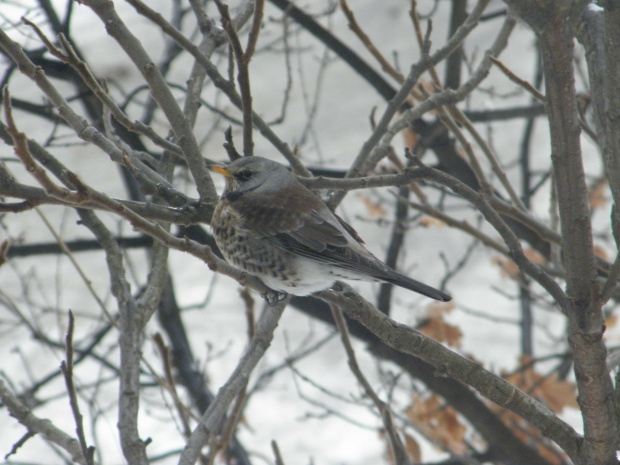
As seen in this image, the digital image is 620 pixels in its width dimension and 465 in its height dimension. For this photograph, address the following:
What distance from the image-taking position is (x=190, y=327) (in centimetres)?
629

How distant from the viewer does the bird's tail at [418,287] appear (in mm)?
2450

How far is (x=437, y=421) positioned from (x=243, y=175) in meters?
2.67

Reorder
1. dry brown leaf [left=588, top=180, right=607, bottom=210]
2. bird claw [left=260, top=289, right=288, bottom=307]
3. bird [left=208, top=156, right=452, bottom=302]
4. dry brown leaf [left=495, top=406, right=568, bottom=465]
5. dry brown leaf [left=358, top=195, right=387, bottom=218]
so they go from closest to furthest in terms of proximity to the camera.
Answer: bird claw [left=260, top=289, right=288, bottom=307]
bird [left=208, top=156, right=452, bottom=302]
dry brown leaf [left=495, top=406, right=568, bottom=465]
dry brown leaf [left=358, top=195, right=387, bottom=218]
dry brown leaf [left=588, top=180, right=607, bottom=210]

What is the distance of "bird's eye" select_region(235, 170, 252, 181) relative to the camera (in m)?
3.27

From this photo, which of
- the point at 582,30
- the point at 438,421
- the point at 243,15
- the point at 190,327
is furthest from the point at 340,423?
the point at 582,30

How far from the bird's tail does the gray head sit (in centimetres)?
78

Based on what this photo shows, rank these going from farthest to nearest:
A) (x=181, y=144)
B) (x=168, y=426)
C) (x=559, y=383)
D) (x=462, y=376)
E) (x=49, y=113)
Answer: (x=168, y=426)
(x=559, y=383)
(x=49, y=113)
(x=181, y=144)
(x=462, y=376)

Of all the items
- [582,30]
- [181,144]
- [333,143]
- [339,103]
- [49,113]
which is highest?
[339,103]

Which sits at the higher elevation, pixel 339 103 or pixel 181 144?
pixel 339 103

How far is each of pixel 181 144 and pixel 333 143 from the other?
4130 mm

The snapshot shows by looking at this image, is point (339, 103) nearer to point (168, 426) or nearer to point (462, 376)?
point (168, 426)

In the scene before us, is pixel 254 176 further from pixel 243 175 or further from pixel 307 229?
pixel 307 229

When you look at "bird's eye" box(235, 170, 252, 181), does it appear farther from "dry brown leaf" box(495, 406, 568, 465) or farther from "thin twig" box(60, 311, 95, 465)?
"dry brown leaf" box(495, 406, 568, 465)

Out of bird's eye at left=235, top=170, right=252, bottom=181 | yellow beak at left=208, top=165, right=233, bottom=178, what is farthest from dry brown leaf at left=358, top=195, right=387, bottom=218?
yellow beak at left=208, top=165, right=233, bottom=178
